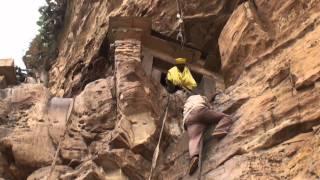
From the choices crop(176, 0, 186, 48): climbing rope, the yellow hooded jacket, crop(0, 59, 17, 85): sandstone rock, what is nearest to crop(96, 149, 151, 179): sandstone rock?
the yellow hooded jacket

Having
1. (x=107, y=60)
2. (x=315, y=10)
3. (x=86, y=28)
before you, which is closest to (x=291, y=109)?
(x=315, y=10)

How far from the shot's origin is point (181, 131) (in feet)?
39.9

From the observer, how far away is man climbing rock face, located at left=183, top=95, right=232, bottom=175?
31.9 feet

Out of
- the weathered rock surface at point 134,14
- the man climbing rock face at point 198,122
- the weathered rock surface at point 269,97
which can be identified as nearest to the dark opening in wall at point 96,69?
the weathered rock surface at point 134,14

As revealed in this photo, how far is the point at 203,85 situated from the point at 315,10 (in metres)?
4.80

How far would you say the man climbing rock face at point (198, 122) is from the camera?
9719 mm

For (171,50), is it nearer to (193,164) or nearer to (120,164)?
(120,164)

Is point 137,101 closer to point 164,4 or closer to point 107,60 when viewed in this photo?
point 107,60

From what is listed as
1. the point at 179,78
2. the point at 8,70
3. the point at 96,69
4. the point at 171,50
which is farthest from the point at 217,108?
the point at 8,70

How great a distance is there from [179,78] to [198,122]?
2867 mm

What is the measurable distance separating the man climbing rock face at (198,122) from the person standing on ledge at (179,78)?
228cm

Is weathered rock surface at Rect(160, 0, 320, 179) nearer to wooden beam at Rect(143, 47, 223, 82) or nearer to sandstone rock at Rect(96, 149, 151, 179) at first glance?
sandstone rock at Rect(96, 149, 151, 179)

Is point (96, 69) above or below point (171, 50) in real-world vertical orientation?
below

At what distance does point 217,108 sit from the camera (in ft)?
35.0
